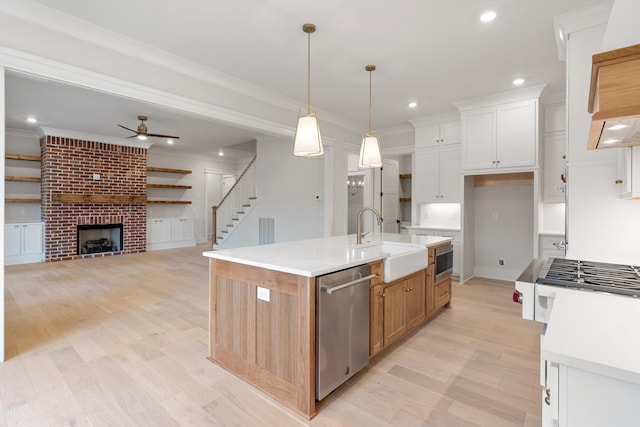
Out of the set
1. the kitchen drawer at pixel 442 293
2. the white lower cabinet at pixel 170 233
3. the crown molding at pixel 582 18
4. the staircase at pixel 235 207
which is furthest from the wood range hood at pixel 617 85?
the white lower cabinet at pixel 170 233

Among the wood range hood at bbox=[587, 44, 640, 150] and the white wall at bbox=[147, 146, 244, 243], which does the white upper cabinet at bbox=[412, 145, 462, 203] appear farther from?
the white wall at bbox=[147, 146, 244, 243]

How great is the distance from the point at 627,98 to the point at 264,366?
2.26 metres

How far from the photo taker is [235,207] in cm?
831

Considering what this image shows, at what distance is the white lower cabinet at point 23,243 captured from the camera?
626cm

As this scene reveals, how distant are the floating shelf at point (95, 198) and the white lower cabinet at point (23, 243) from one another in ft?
2.45

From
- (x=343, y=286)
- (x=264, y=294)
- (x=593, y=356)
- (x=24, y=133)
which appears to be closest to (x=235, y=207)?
(x=24, y=133)

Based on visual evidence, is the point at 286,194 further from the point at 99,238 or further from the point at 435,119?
the point at 99,238

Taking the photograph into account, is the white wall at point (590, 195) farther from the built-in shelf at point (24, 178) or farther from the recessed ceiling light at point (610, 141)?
the built-in shelf at point (24, 178)

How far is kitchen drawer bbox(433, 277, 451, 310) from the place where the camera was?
3.41 m

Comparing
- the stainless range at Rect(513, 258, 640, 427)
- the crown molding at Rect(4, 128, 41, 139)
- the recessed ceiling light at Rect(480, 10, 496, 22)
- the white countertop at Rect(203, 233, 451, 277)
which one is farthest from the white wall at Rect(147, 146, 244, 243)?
the stainless range at Rect(513, 258, 640, 427)

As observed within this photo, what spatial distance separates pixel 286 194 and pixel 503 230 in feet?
14.0

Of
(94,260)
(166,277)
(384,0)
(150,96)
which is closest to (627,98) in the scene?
(384,0)

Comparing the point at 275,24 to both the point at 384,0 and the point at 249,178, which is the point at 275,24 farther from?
the point at 249,178

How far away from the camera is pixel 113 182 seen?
7480 millimetres
